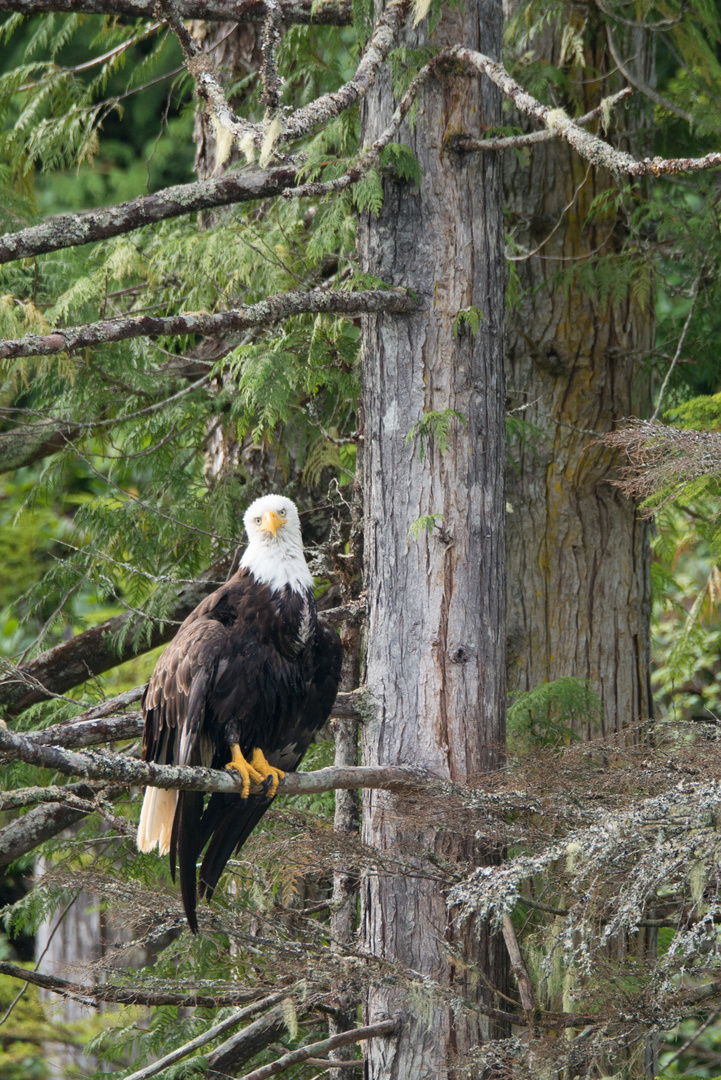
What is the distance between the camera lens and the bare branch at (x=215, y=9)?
4090 mm

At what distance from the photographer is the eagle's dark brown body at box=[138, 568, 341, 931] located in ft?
12.6

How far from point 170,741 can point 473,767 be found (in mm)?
1099

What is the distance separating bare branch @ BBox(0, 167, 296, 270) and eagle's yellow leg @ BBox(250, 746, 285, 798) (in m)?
1.91

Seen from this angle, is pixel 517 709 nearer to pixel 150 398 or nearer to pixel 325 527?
pixel 325 527

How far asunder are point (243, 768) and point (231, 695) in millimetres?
260

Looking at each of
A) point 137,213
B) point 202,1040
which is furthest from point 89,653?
point 137,213

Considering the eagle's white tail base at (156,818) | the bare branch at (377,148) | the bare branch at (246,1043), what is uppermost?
the bare branch at (377,148)

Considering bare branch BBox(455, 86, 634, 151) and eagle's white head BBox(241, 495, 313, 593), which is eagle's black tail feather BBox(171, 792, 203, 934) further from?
bare branch BBox(455, 86, 634, 151)

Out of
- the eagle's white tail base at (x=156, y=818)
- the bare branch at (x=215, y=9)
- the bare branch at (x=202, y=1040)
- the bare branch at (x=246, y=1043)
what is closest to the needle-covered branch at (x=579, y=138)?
the bare branch at (x=215, y=9)

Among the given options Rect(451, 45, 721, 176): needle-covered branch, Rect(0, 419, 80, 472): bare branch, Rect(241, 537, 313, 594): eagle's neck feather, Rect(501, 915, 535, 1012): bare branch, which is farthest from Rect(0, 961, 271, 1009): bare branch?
Rect(451, 45, 721, 176): needle-covered branch

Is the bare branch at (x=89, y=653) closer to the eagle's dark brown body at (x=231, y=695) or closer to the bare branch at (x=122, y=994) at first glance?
the eagle's dark brown body at (x=231, y=695)

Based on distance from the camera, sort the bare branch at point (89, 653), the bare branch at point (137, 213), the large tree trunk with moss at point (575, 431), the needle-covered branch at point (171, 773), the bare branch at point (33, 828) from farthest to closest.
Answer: the large tree trunk with moss at point (575, 431) → the bare branch at point (89, 653) → the bare branch at point (33, 828) → the bare branch at point (137, 213) → the needle-covered branch at point (171, 773)

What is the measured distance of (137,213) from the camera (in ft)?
12.7

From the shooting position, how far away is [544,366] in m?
5.79
